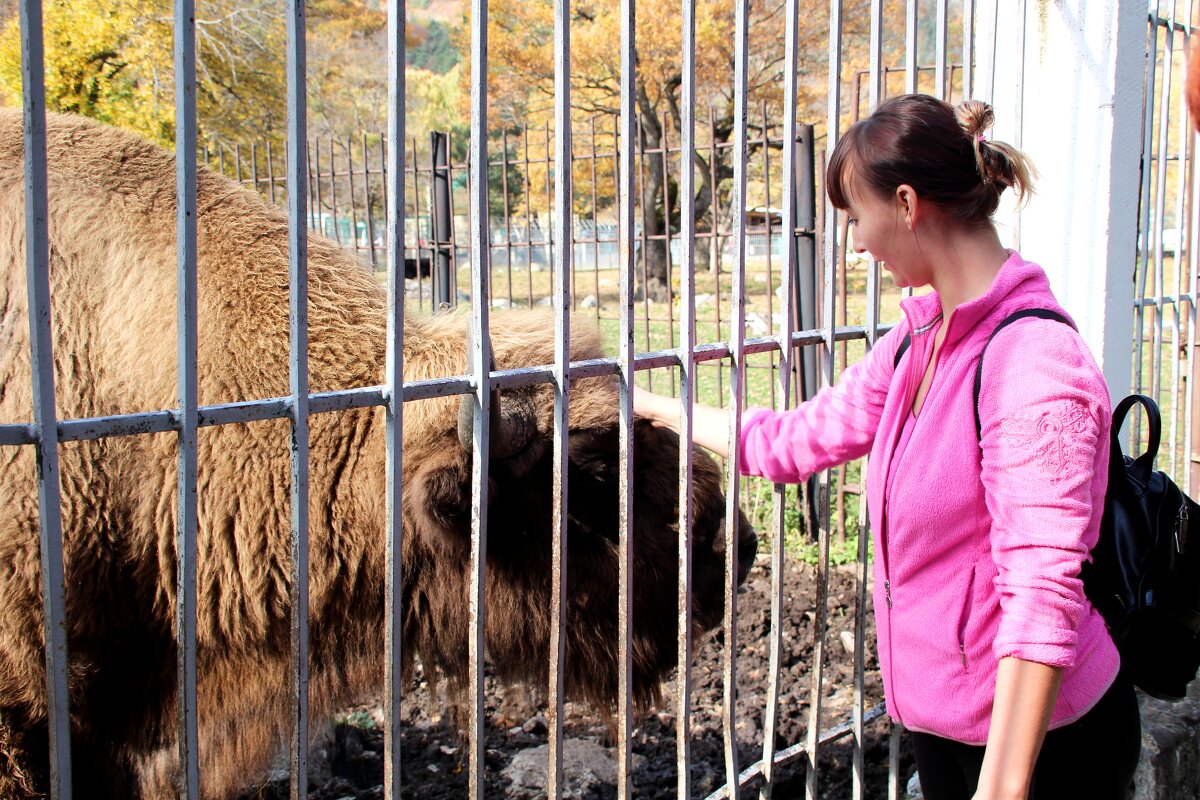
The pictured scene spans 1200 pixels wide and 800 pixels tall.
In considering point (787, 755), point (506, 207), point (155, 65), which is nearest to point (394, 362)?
point (787, 755)

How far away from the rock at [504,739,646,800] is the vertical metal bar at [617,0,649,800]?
1677mm

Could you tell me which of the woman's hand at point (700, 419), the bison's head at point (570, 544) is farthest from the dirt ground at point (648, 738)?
the woman's hand at point (700, 419)

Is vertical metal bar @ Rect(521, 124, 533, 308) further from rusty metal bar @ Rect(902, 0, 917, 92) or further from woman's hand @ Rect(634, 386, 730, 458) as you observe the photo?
woman's hand @ Rect(634, 386, 730, 458)

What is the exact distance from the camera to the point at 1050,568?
1879mm

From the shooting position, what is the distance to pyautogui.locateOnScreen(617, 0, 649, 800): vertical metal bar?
7.43ft

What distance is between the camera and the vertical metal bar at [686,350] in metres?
2.43

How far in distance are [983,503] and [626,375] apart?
0.90 metres

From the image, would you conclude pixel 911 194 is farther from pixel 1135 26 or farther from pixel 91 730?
pixel 91 730

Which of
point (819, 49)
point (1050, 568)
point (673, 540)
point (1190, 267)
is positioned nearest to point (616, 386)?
point (673, 540)

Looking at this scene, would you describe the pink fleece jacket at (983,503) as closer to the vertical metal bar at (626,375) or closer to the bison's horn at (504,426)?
the vertical metal bar at (626,375)

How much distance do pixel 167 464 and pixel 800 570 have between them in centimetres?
480

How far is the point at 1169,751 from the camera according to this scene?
3688 millimetres

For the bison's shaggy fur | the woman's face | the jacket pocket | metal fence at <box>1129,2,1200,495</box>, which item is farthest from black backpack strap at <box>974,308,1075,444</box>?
metal fence at <box>1129,2,1200,495</box>

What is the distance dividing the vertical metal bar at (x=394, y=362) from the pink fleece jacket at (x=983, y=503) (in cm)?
116
